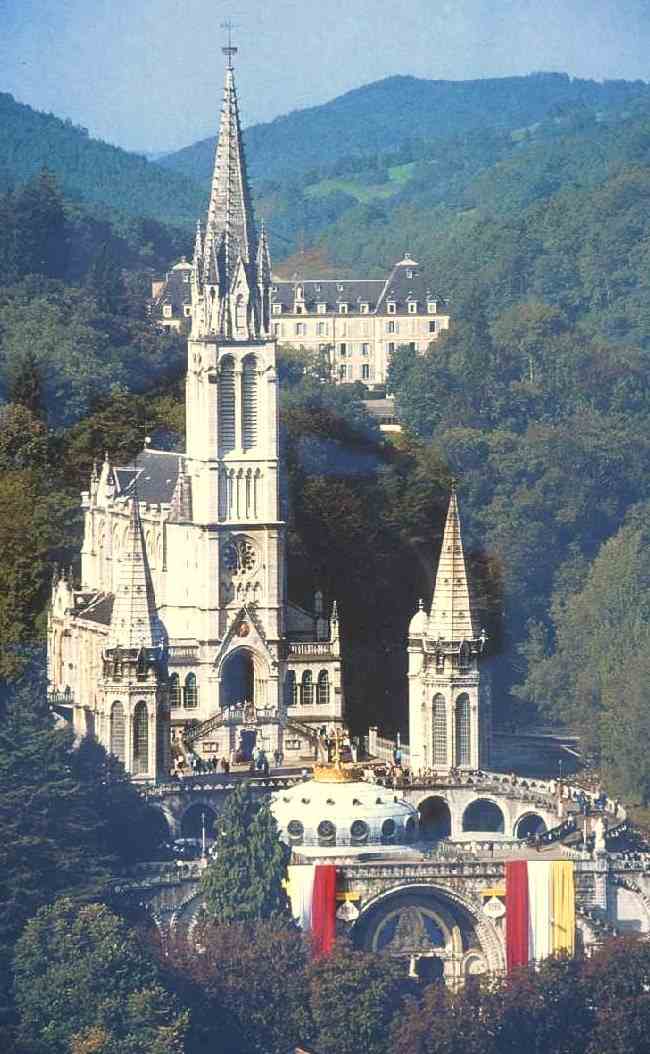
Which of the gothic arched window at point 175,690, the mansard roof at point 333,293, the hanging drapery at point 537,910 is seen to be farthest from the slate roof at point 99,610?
the mansard roof at point 333,293

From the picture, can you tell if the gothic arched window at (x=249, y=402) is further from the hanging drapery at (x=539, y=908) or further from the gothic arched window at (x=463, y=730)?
the hanging drapery at (x=539, y=908)

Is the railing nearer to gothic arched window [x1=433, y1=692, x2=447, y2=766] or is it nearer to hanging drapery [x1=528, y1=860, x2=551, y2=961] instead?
gothic arched window [x1=433, y1=692, x2=447, y2=766]

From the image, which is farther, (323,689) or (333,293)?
(333,293)

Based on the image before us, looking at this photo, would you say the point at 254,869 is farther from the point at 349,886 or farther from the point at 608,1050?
the point at 608,1050

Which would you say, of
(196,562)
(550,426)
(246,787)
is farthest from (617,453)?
(246,787)

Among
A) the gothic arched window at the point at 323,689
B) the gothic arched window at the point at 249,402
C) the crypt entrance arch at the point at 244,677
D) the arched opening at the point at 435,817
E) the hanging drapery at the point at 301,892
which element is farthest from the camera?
the gothic arched window at the point at 323,689

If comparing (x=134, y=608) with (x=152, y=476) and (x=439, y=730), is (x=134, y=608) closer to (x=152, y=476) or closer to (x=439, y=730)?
(x=439, y=730)

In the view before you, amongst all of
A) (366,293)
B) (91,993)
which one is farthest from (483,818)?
(366,293)
